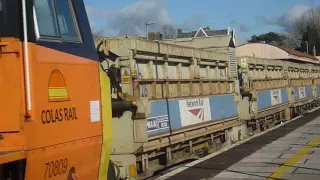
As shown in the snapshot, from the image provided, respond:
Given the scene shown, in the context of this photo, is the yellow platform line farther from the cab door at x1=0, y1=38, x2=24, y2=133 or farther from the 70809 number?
the cab door at x1=0, y1=38, x2=24, y2=133

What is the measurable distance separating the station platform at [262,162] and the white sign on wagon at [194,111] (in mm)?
931

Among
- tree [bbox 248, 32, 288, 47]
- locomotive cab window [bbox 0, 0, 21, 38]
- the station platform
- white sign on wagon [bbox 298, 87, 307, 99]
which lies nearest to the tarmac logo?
the station platform

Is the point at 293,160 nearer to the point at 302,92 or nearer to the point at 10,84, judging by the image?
the point at 10,84

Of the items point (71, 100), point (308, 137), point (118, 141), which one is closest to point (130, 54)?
point (118, 141)

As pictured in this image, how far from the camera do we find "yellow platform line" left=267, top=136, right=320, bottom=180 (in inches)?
347

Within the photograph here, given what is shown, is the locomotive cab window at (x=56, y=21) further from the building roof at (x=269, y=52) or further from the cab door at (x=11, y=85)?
the building roof at (x=269, y=52)

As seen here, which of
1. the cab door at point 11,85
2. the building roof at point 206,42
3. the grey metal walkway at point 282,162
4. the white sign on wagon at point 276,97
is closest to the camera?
the cab door at point 11,85

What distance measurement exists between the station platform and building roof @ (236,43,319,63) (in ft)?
146

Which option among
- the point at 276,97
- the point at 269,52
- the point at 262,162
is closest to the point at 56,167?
the point at 262,162

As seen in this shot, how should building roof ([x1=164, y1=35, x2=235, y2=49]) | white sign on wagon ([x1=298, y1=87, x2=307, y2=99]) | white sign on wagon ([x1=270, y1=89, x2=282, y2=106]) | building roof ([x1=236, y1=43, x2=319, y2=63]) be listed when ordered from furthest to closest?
1. building roof ([x1=236, y1=43, x2=319, y2=63])
2. white sign on wagon ([x1=298, y1=87, x2=307, y2=99])
3. white sign on wagon ([x1=270, y1=89, x2=282, y2=106])
4. building roof ([x1=164, y1=35, x2=235, y2=49])

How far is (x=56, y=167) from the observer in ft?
12.9

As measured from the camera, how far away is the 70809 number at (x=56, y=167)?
3.80m

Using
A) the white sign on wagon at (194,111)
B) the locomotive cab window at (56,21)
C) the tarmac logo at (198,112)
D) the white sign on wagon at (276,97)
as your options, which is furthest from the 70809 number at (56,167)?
the white sign on wagon at (276,97)

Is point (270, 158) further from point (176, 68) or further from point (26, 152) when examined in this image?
point (26, 152)
